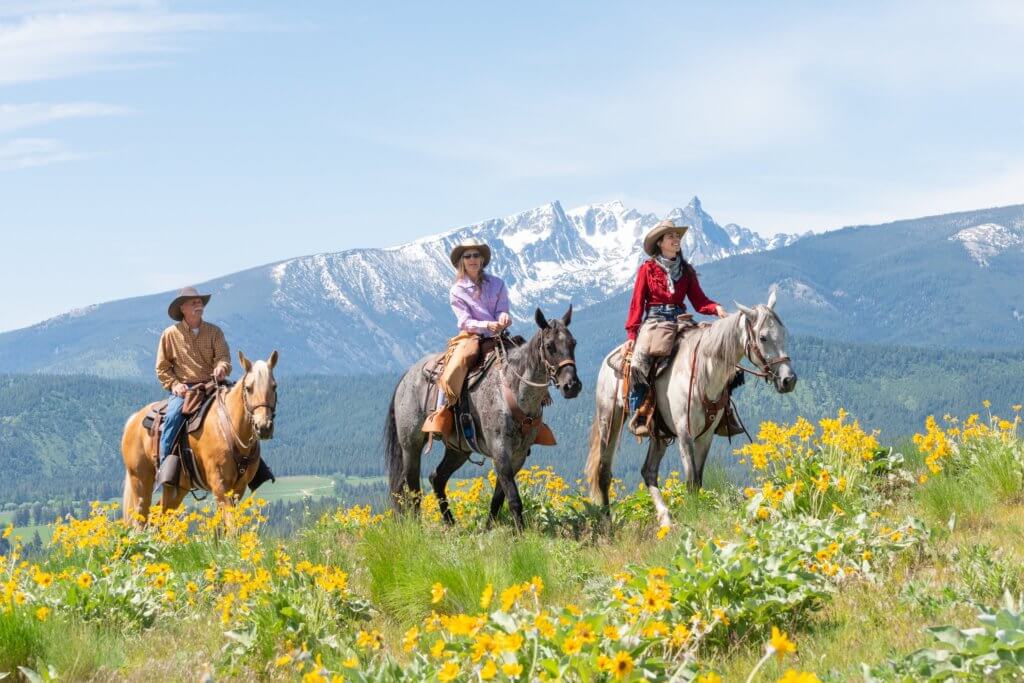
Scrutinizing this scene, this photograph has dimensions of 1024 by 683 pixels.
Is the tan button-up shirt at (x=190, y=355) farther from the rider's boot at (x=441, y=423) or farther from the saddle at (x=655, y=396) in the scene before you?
the saddle at (x=655, y=396)

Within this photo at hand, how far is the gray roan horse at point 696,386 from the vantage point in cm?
1111

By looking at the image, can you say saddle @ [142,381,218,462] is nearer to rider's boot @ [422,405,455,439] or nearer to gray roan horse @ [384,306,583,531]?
gray roan horse @ [384,306,583,531]

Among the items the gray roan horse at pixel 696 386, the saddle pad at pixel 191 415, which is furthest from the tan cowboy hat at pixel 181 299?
the gray roan horse at pixel 696 386

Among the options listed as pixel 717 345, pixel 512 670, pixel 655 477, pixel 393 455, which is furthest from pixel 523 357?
pixel 512 670

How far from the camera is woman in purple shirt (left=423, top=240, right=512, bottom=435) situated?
12.4 metres

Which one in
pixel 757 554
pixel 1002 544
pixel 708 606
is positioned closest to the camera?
pixel 708 606

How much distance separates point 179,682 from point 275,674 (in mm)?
643

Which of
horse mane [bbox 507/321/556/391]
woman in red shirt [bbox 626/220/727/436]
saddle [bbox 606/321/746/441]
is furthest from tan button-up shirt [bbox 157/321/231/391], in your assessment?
woman in red shirt [bbox 626/220/727/436]

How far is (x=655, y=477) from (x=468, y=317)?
10.2ft

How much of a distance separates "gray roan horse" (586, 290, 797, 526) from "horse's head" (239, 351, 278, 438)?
4.14 m

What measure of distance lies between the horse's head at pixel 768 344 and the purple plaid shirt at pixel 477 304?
309cm

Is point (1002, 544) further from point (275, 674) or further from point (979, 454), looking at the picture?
point (275, 674)

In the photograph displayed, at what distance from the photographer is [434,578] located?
7797 mm

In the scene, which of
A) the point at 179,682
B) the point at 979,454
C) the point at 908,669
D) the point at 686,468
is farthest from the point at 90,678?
the point at 979,454
